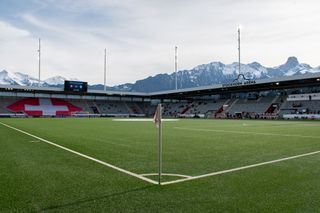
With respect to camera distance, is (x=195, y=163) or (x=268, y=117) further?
(x=268, y=117)

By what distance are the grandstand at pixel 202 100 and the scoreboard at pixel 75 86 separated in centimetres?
284

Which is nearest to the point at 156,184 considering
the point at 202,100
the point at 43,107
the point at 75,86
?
the point at 75,86

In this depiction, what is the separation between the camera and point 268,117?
56.0 meters

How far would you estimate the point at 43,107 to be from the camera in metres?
73.4

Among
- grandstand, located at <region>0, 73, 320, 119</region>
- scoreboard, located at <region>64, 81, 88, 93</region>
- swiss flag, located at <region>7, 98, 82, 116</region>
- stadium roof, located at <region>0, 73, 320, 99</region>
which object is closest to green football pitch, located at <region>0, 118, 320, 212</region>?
stadium roof, located at <region>0, 73, 320, 99</region>

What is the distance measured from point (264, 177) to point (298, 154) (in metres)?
4.30

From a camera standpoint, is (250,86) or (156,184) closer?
(156,184)

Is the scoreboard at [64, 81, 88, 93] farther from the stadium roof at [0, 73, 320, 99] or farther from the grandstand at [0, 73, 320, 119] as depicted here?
the grandstand at [0, 73, 320, 119]

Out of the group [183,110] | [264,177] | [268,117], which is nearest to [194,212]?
[264,177]

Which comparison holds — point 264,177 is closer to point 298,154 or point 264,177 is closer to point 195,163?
point 195,163

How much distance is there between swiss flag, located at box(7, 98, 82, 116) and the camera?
70375 millimetres

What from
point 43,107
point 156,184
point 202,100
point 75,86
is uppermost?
point 75,86

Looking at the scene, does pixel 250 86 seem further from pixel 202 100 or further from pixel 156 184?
pixel 156 184

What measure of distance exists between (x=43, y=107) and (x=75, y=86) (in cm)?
1137
